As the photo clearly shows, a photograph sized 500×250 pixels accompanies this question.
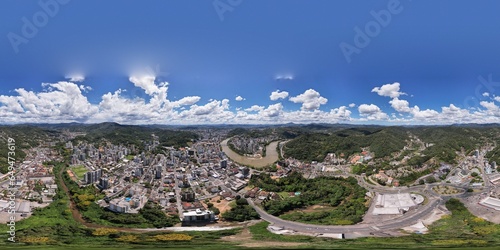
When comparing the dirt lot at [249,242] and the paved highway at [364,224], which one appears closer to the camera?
the dirt lot at [249,242]

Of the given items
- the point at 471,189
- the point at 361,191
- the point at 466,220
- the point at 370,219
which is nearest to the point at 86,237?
the point at 370,219

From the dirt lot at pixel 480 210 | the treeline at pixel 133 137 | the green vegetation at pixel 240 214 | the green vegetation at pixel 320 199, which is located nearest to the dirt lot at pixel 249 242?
the green vegetation at pixel 240 214

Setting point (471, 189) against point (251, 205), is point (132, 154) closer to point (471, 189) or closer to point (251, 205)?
point (251, 205)

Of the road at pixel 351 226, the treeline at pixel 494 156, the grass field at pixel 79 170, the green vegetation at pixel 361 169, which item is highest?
the treeline at pixel 494 156

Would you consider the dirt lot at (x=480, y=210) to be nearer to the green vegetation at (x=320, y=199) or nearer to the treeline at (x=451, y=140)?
the green vegetation at (x=320, y=199)

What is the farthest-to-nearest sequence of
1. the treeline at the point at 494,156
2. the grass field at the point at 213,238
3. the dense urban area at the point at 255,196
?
the treeline at the point at 494,156
the dense urban area at the point at 255,196
the grass field at the point at 213,238

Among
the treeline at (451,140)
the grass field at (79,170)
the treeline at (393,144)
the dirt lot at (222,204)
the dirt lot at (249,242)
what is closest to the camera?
the dirt lot at (249,242)

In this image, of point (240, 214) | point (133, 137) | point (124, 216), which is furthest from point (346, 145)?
point (133, 137)
